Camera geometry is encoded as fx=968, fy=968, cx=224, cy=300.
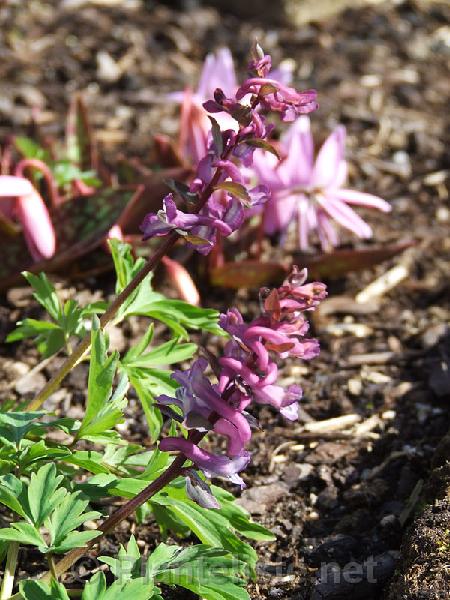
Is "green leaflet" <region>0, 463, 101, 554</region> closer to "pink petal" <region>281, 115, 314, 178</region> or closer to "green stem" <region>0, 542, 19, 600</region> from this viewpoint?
"green stem" <region>0, 542, 19, 600</region>

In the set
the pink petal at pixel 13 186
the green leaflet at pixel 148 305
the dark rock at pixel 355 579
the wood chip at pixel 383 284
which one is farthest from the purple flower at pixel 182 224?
the wood chip at pixel 383 284

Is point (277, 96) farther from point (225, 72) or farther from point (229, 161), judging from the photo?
point (225, 72)

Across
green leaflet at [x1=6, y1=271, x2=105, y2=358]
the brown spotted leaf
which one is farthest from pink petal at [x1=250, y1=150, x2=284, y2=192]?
green leaflet at [x1=6, y1=271, x2=105, y2=358]

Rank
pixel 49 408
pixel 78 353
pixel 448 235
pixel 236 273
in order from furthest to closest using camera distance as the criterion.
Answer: pixel 448 235, pixel 236 273, pixel 49 408, pixel 78 353

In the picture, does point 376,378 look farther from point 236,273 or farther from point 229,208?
point 229,208

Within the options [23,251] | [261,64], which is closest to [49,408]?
[23,251]

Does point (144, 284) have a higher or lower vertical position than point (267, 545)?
higher

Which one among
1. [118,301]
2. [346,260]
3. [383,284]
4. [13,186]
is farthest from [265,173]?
[118,301]
